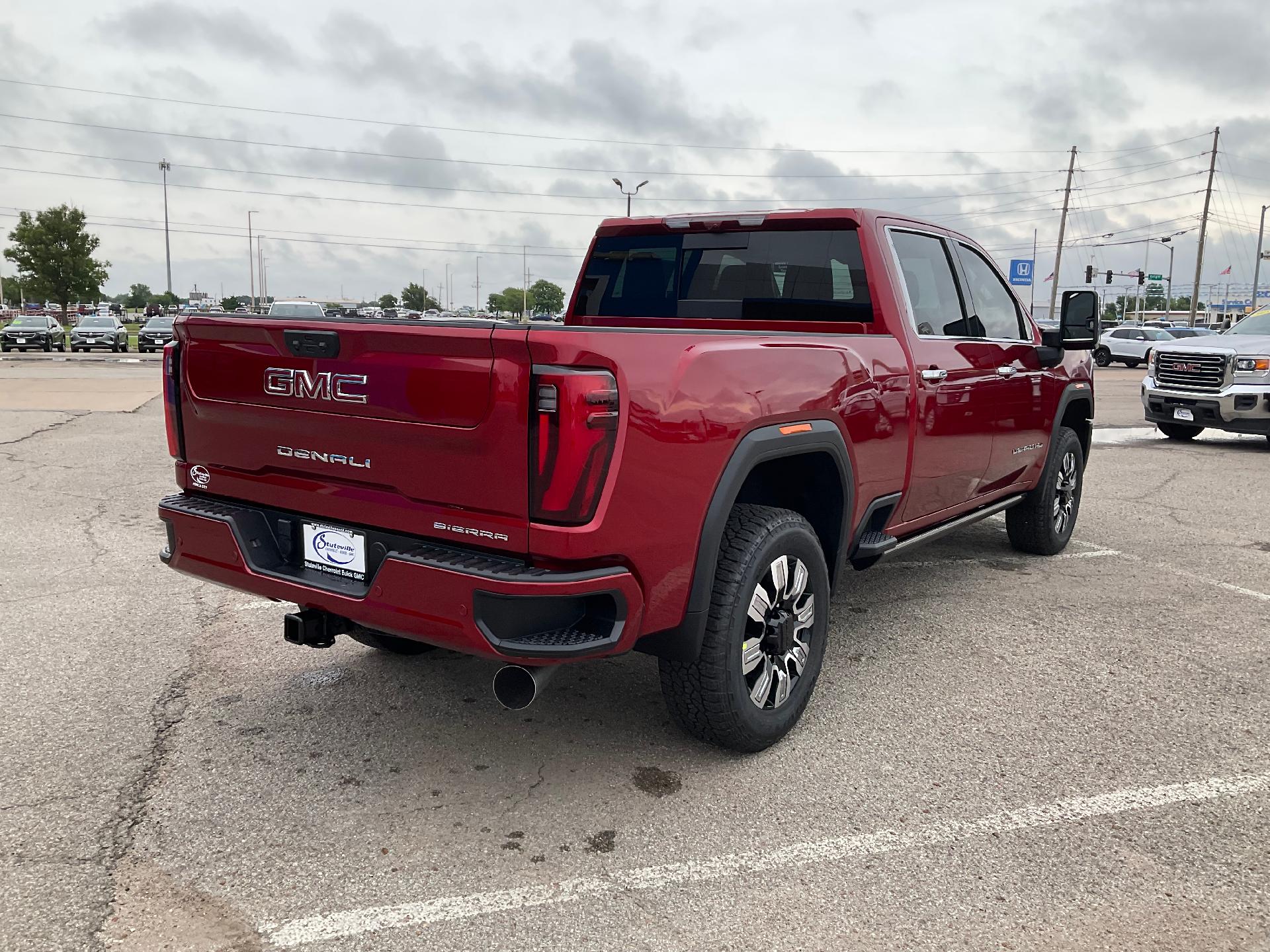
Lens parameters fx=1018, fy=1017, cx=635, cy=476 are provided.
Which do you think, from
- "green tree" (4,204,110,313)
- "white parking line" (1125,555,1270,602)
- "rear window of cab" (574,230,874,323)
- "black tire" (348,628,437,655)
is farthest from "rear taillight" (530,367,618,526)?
"green tree" (4,204,110,313)

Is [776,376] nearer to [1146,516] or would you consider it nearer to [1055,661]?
[1055,661]

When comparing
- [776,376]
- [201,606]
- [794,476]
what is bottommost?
[201,606]

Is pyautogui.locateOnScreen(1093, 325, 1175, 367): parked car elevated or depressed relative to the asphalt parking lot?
elevated

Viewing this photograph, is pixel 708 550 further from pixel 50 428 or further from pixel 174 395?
pixel 50 428

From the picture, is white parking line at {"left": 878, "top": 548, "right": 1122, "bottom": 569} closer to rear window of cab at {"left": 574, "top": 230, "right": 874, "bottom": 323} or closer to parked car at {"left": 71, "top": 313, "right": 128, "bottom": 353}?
rear window of cab at {"left": 574, "top": 230, "right": 874, "bottom": 323}

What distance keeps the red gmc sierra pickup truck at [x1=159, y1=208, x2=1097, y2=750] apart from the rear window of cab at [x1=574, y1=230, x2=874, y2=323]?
14mm

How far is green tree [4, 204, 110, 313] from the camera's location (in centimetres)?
5962

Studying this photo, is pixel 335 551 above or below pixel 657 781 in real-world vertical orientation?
above

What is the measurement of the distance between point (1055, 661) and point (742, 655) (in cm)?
199

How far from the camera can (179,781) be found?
131 inches

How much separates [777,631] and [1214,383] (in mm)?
11225

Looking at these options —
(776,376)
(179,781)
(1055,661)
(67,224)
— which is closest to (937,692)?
(1055,661)

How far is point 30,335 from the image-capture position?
3616cm

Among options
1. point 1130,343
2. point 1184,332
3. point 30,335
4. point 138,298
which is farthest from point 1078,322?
point 138,298
